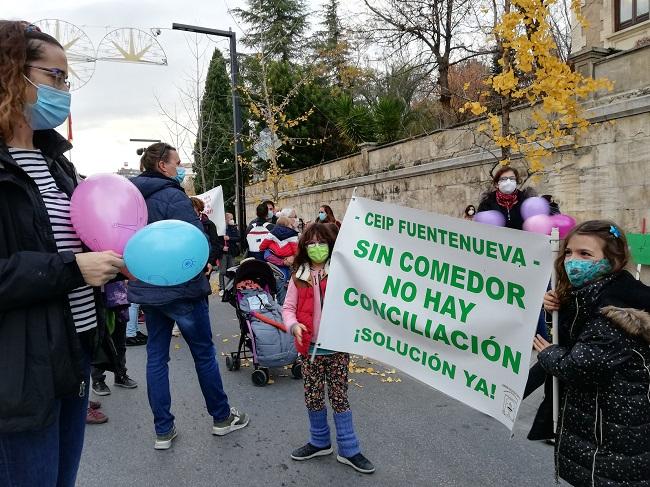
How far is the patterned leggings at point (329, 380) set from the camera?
11.0 ft

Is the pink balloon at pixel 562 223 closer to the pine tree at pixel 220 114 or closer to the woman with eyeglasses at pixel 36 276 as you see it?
the woman with eyeglasses at pixel 36 276

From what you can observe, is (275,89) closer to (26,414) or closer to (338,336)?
(338,336)

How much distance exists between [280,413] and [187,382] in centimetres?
132

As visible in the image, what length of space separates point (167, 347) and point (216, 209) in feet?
24.0

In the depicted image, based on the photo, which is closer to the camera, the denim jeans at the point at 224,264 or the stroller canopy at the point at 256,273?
the stroller canopy at the point at 256,273

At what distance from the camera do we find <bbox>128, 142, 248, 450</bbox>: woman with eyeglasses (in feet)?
11.2

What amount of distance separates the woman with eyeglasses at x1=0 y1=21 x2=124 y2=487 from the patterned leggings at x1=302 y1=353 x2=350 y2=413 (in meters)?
1.78

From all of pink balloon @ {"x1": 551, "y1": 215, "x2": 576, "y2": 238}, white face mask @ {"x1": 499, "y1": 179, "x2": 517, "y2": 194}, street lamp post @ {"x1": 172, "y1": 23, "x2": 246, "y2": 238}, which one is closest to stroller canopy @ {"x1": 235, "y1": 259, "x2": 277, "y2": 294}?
white face mask @ {"x1": 499, "y1": 179, "x2": 517, "y2": 194}

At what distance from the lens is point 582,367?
204cm

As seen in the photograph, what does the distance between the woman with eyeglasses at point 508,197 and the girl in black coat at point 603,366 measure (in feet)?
10.9

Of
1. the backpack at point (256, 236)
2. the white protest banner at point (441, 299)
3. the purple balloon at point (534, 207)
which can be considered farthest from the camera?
the backpack at point (256, 236)

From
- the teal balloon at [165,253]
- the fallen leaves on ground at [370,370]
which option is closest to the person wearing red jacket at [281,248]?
the fallen leaves on ground at [370,370]

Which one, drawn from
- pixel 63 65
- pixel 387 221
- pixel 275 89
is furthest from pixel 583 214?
pixel 275 89

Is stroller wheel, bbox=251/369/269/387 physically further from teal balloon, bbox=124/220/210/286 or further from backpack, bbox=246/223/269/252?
teal balloon, bbox=124/220/210/286
